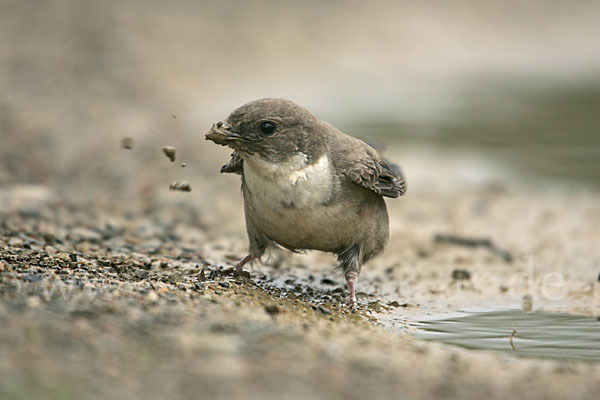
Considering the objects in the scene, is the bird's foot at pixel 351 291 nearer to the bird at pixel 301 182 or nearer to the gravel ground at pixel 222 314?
the bird at pixel 301 182

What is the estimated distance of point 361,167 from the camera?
6121mm

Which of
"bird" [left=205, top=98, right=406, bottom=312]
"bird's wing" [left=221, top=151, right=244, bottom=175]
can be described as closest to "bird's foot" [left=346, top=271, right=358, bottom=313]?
"bird" [left=205, top=98, right=406, bottom=312]

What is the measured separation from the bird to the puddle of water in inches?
31.2

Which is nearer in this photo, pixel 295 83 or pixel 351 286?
pixel 351 286

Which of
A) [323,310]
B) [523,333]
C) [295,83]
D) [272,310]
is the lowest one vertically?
[272,310]

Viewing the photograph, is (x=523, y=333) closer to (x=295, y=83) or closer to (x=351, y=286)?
(x=351, y=286)

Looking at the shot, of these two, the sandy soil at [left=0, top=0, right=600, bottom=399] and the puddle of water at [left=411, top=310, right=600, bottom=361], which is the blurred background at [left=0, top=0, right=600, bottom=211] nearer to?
the sandy soil at [left=0, top=0, right=600, bottom=399]

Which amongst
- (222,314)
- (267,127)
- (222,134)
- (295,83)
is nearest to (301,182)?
(267,127)

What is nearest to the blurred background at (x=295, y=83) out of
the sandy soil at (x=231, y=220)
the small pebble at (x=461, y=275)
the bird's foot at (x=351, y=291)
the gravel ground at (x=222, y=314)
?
the sandy soil at (x=231, y=220)

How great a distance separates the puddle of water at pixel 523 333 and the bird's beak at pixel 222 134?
6.39 feet

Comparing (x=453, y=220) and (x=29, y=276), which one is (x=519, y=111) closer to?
(x=453, y=220)

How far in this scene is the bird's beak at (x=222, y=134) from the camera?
5556 mm

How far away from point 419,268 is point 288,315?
9.49 ft

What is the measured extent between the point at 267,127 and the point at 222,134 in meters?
0.38
